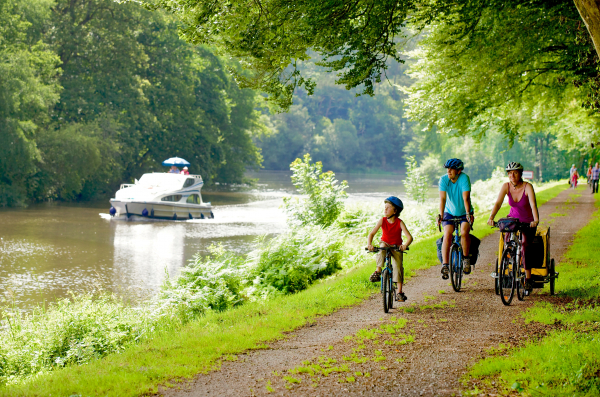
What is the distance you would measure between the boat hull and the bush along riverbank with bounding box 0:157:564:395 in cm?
1907

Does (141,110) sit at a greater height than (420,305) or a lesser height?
greater

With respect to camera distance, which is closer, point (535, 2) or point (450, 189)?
point (450, 189)

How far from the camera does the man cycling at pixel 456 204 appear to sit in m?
8.76

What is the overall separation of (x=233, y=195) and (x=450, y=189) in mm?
42453

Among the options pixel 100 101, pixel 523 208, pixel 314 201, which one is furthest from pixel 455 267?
pixel 100 101

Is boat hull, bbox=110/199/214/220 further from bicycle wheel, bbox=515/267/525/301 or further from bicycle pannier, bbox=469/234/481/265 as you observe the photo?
bicycle wheel, bbox=515/267/525/301

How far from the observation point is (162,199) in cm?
3447

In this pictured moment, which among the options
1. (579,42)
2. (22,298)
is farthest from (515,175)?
(22,298)

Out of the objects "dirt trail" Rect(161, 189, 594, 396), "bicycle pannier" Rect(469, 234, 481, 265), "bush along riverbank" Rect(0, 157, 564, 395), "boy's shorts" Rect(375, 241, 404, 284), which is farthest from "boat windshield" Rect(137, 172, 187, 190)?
"boy's shorts" Rect(375, 241, 404, 284)

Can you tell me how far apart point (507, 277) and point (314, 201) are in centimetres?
1472

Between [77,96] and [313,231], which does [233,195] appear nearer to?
[77,96]

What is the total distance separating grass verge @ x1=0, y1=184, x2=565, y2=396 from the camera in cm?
546

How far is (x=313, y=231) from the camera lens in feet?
53.8

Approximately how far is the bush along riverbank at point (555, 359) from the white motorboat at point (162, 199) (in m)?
28.4
